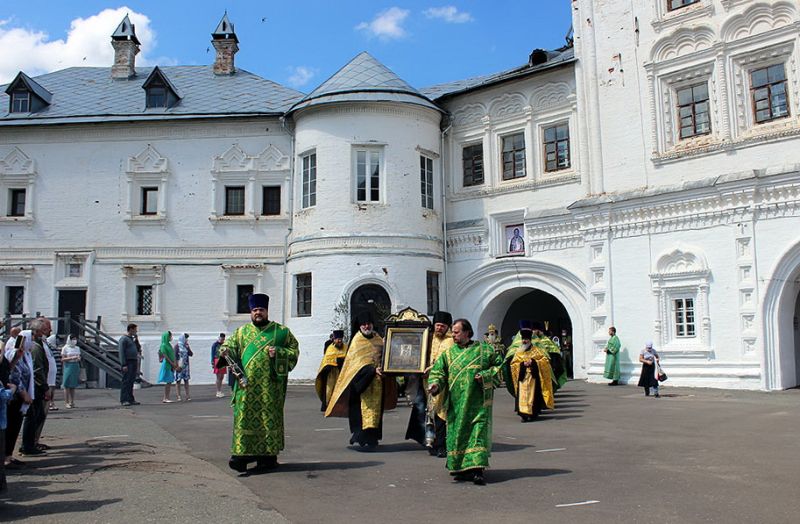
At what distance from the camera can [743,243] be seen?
17953mm

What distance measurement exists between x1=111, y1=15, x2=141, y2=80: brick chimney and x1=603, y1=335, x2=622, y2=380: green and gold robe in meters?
21.0

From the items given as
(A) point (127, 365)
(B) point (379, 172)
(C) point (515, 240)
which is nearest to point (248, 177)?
(B) point (379, 172)

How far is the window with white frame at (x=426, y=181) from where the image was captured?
23.8 meters

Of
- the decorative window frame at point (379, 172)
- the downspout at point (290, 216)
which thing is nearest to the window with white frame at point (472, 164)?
the decorative window frame at point (379, 172)

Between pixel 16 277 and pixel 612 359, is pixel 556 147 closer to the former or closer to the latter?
pixel 612 359

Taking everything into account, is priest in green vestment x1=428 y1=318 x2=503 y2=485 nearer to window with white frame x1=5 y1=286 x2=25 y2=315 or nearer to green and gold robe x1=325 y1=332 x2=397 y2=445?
green and gold robe x1=325 y1=332 x2=397 y2=445

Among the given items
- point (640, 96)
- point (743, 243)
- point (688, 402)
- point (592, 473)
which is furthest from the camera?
point (640, 96)

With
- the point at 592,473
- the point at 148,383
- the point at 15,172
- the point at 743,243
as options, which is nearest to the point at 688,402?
the point at 743,243

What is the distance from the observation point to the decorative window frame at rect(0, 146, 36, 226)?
26.1 metres

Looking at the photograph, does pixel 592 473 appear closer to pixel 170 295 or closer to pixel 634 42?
pixel 634 42

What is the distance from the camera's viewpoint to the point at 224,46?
2964 centimetres

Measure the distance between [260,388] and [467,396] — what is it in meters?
2.16

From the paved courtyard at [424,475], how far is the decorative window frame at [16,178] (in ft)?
52.1

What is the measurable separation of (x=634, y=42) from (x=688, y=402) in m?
10.2
